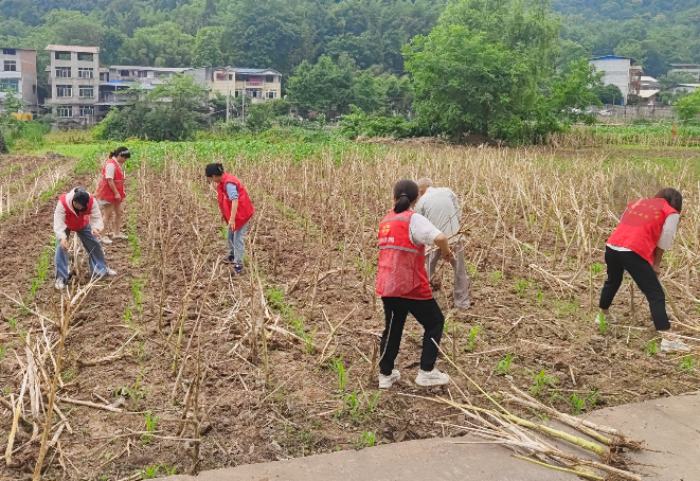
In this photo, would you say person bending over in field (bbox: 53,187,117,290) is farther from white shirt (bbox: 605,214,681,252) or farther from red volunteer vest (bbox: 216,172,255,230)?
white shirt (bbox: 605,214,681,252)

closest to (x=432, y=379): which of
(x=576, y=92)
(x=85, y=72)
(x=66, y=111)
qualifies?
(x=576, y=92)

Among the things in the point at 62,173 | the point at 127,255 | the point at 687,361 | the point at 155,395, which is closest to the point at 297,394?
the point at 155,395

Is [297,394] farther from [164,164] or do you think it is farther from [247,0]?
[247,0]

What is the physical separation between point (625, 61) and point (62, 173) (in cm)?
5860

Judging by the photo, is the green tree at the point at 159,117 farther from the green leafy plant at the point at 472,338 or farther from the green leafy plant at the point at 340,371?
the green leafy plant at the point at 340,371

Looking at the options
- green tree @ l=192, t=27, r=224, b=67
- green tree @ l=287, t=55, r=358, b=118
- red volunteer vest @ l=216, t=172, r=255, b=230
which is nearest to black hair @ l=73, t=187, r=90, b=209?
red volunteer vest @ l=216, t=172, r=255, b=230

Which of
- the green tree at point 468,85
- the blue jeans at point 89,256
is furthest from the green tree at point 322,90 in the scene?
the blue jeans at point 89,256

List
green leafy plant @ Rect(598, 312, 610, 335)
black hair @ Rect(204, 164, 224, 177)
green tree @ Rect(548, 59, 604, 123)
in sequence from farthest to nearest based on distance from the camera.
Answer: green tree @ Rect(548, 59, 604, 123) → black hair @ Rect(204, 164, 224, 177) → green leafy plant @ Rect(598, 312, 610, 335)

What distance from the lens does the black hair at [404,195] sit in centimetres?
411

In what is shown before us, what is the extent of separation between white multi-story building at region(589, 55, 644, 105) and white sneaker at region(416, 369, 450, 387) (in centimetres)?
6484

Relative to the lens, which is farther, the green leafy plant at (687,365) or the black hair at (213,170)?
the black hair at (213,170)

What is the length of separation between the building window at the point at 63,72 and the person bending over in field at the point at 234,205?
46352 millimetres

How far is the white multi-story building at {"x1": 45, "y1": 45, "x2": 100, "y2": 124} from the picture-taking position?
47.0m

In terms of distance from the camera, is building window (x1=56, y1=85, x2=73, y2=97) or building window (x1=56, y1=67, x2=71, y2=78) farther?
building window (x1=56, y1=85, x2=73, y2=97)
